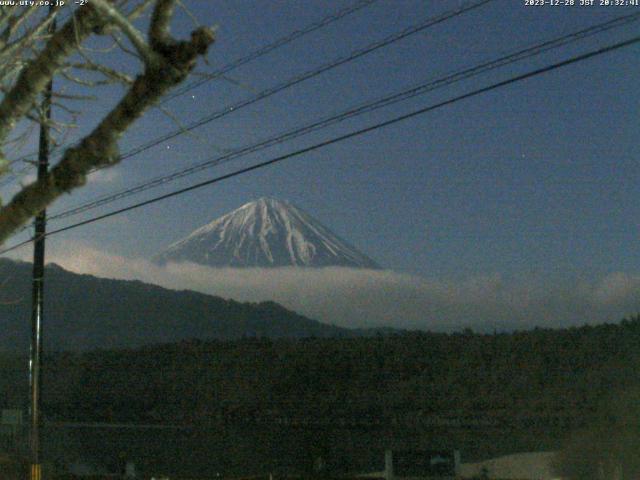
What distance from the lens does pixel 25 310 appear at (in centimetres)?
10931

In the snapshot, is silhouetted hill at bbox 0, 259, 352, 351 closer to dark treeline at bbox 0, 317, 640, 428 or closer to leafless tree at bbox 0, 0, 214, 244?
dark treeline at bbox 0, 317, 640, 428

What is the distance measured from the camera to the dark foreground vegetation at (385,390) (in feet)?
110

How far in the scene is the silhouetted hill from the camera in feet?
334

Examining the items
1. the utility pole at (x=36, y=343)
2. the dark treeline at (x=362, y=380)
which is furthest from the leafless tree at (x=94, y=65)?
the dark treeline at (x=362, y=380)

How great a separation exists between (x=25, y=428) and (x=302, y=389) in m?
18.2

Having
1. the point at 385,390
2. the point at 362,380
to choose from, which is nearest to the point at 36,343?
the point at 385,390

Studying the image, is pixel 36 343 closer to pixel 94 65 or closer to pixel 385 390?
pixel 94 65

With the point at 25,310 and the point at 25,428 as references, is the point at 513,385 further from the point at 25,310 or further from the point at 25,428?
the point at 25,310

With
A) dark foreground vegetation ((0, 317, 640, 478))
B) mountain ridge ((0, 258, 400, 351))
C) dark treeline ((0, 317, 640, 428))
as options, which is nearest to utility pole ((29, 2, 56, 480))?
dark foreground vegetation ((0, 317, 640, 478))

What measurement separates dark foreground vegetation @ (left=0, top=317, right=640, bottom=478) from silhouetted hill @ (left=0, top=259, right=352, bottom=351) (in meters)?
39.0

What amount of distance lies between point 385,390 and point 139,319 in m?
68.2

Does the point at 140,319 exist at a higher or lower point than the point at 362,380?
higher

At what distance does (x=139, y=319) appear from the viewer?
4341 inches

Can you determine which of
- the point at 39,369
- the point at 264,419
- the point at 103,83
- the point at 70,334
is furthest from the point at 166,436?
the point at 70,334
